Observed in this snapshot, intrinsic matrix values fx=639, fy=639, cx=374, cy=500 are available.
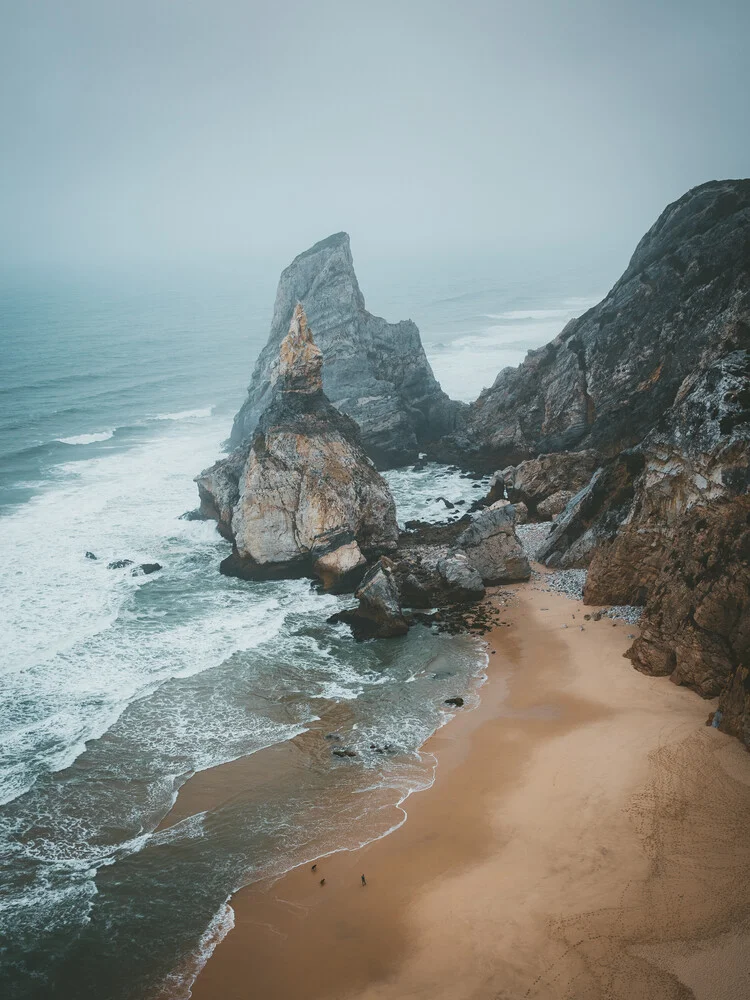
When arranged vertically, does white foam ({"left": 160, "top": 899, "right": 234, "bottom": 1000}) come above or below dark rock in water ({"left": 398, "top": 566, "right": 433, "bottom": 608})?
below

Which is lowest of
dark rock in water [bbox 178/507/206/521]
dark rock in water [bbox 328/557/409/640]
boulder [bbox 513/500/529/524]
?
dark rock in water [bbox 328/557/409/640]

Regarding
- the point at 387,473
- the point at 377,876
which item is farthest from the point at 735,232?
the point at 377,876

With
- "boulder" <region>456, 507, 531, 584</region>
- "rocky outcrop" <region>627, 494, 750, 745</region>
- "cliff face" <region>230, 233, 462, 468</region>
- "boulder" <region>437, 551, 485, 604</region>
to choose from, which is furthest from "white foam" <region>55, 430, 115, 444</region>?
"rocky outcrop" <region>627, 494, 750, 745</region>

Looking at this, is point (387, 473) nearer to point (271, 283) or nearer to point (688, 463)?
point (688, 463)

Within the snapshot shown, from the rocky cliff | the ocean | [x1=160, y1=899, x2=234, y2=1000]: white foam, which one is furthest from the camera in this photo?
the rocky cliff

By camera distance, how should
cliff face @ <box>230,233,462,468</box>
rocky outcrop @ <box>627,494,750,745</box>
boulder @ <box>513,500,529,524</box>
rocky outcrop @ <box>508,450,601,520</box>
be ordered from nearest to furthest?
rocky outcrop @ <box>627,494,750,745</box>
boulder @ <box>513,500,529,524</box>
rocky outcrop @ <box>508,450,601,520</box>
cliff face @ <box>230,233,462,468</box>

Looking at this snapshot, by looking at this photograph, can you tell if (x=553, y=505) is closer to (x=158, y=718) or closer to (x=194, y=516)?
(x=194, y=516)

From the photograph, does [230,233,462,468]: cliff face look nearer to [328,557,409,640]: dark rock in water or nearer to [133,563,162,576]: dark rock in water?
[133,563,162,576]: dark rock in water
